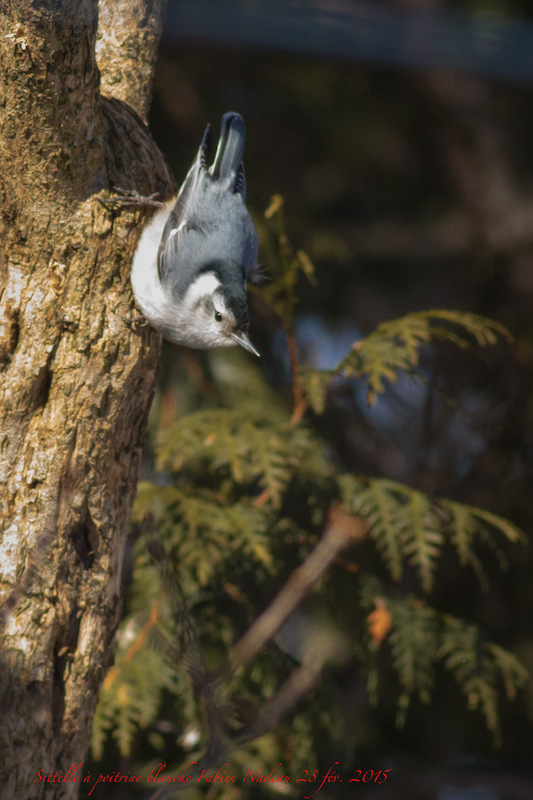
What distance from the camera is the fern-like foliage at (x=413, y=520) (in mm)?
1654

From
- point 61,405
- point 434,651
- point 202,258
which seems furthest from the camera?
point 434,651

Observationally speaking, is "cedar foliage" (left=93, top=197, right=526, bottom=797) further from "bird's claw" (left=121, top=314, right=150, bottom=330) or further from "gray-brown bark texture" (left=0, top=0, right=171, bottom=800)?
"bird's claw" (left=121, top=314, right=150, bottom=330)

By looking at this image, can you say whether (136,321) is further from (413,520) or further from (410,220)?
(410,220)

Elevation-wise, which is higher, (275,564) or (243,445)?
(243,445)

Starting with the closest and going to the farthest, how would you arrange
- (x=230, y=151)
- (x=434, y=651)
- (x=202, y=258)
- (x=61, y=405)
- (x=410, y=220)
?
(x=61, y=405) → (x=202, y=258) → (x=230, y=151) → (x=434, y=651) → (x=410, y=220)

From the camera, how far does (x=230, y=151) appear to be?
5.40ft

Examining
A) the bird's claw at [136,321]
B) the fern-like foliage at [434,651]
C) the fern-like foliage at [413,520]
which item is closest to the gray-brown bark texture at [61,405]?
the bird's claw at [136,321]

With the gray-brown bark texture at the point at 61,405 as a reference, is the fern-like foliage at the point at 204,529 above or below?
below

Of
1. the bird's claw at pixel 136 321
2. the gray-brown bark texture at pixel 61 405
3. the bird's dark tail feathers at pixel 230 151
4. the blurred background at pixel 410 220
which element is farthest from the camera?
the blurred background at pixel 410 220

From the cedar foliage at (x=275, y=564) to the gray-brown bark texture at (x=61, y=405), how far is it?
0.32 metres

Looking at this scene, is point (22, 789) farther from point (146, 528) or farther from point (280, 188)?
point (280, 188)

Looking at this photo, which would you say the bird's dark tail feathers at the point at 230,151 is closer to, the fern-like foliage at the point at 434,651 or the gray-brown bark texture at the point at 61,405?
the gray-brown bark texture at the point at 61,405

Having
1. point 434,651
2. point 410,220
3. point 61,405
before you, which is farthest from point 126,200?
point 410,220

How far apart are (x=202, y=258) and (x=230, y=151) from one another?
0.97ft
